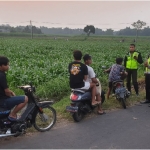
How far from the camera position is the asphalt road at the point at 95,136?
4625mm

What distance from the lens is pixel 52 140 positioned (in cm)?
486

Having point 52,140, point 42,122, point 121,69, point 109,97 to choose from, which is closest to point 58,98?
point 109,97

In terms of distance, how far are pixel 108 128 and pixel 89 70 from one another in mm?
1543

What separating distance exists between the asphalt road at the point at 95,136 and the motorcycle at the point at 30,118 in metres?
0.17

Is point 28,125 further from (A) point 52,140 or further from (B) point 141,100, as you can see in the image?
(B) point 141,100

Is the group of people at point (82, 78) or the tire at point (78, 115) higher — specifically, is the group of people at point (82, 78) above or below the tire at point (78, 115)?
above

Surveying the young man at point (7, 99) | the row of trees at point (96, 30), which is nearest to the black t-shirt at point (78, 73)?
the young man at point (7, 99)

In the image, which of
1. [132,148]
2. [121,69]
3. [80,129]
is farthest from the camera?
[121,69]

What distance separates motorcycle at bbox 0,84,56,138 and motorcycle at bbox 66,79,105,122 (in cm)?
55

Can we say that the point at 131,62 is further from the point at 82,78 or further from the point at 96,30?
the point at 96,30

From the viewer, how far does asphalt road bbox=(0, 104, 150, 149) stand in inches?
182

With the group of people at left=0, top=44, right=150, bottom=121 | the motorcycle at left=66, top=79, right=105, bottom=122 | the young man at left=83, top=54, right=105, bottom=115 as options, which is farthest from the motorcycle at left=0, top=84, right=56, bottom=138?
the young man at left=83, top=54, right=105, bottom=115

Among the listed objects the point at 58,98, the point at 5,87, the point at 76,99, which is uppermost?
the point at 5,87

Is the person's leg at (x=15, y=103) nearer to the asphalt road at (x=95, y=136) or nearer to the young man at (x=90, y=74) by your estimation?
the asphalt road at (x=95, y=136)
